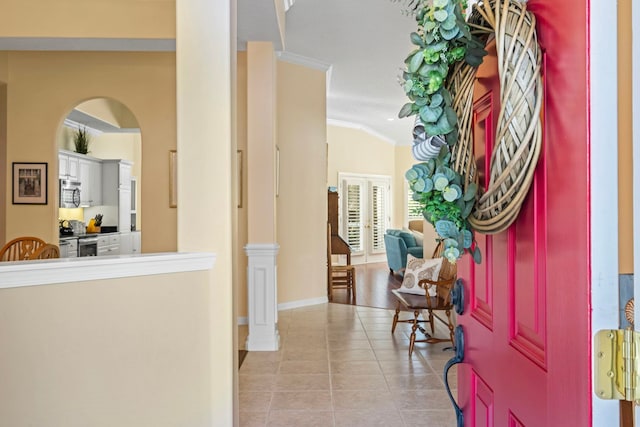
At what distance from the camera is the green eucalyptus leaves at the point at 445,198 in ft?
2.94

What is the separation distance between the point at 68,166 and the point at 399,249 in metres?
5.94

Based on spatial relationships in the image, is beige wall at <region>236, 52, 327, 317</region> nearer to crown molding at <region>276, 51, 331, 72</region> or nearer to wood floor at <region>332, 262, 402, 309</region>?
crown molding at <region>276, 51, 331, 72</region>

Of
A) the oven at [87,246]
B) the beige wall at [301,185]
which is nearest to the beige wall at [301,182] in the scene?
the beige wall at [301,185]

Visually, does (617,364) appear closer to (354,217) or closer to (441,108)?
(441,108)

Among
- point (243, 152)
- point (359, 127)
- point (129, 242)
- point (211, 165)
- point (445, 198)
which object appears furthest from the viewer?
point (359, 127)

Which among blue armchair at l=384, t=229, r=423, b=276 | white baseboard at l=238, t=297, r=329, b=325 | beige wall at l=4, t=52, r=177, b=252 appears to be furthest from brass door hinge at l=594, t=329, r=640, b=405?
blue armchair at l=384, t=229, r=423, b=276

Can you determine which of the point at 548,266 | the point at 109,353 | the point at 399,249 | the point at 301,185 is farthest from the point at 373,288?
the point at 548,266

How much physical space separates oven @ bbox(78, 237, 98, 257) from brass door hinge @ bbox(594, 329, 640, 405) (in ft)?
23.6

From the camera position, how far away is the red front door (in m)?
0.62

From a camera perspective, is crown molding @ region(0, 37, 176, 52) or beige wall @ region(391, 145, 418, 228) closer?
crown molding @ region(0, 37, 176, 52)

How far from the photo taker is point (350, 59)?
6.00 metres

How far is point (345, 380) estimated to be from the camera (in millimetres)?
3311

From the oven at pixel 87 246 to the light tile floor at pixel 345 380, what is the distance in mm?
3599

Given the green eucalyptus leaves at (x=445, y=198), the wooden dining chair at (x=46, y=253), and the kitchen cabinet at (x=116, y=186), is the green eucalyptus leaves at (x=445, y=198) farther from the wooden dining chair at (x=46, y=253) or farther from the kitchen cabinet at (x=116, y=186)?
the kitchen cabinet at (x=116, y=186)
